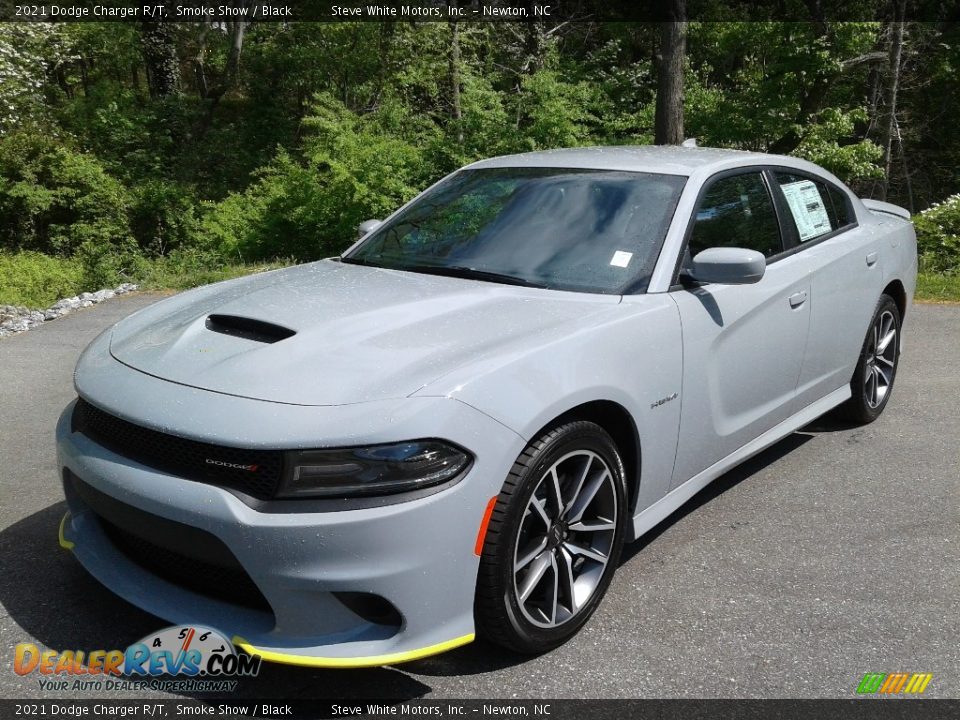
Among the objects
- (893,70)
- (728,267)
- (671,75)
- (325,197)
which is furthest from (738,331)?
(893,70)

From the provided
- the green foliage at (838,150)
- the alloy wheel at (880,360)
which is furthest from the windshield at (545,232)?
the green foliage at (838,150)

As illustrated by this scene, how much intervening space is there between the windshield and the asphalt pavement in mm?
1230

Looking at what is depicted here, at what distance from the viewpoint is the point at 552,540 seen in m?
2.86

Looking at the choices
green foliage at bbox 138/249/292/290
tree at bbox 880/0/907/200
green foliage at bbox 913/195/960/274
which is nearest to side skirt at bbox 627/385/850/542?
green foliage at bbox 913/195/960/274

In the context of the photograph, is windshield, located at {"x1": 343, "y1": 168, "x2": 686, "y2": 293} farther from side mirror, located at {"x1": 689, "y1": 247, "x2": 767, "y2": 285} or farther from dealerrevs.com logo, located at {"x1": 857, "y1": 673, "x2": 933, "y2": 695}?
dealerrevs.com logo, located at {"x1": 857, "y1": 673, "x2": 933, "y2": 695}

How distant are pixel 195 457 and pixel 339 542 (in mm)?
512

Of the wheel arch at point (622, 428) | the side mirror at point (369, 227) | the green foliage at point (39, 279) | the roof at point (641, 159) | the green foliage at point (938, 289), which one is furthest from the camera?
the green foliage at point (39, 279)

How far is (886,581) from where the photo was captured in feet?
11.1

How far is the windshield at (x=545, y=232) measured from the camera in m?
3.46

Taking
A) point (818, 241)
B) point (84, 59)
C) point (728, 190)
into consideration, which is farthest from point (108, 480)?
point (84, 59)

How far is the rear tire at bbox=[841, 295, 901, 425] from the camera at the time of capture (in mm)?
4980

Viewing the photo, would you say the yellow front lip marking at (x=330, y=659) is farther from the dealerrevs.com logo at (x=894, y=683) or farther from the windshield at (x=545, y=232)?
the windshield at (x=545, y=232)

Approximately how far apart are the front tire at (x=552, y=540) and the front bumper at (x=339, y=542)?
0.09 m

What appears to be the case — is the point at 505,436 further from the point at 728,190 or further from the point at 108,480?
the point at 728,190
